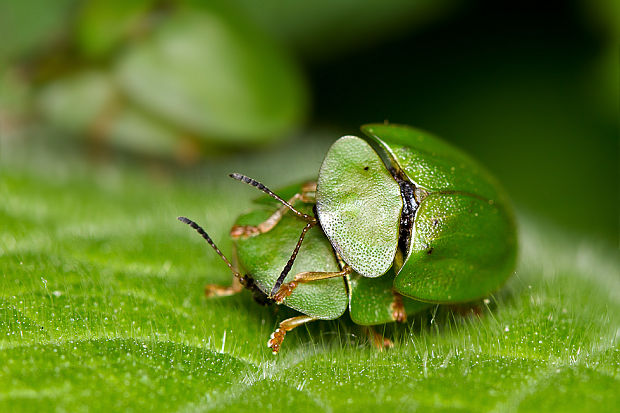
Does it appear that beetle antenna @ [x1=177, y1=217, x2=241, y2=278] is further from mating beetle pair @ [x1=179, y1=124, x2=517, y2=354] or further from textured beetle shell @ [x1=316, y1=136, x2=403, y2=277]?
textured beetle shell @ [x1=316, y1=136, x2=403, y2=277]

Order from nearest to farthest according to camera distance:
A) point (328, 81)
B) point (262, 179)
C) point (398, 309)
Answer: point (398, 309), point (262, 179), point (328, 81)

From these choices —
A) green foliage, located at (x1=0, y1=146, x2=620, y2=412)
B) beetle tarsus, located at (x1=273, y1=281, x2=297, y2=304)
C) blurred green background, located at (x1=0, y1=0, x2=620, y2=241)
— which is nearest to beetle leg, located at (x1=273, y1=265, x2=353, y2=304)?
beetle tarsus, located at (x1=273, y1=281, x2=297, y2=304)

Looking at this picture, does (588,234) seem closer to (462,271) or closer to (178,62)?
(462,271)

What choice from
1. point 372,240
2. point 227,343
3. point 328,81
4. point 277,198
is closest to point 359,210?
point 372,240

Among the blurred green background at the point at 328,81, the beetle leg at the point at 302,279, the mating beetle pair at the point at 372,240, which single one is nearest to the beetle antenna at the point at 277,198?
the mating beetle pair at the point at 372,240

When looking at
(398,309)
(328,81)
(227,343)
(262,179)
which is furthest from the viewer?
(328,81)

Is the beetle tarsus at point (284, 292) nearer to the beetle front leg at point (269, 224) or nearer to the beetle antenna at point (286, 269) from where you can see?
the beetle antenna at point (286, 269)

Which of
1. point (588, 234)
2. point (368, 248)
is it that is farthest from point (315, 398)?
point (588, 234)

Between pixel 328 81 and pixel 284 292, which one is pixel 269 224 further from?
pixel 328 81
